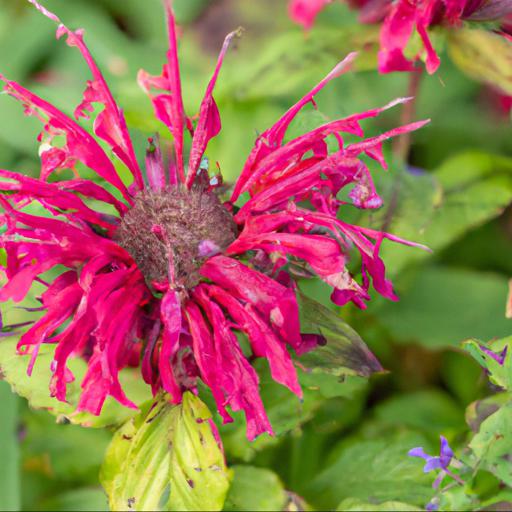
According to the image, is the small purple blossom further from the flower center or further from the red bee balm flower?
the flower center

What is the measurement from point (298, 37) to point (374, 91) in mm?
271

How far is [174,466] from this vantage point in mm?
692

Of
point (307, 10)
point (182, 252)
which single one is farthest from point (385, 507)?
point (307, 10)

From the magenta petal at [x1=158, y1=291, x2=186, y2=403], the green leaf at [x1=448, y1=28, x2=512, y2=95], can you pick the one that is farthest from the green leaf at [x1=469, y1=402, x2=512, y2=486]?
the green leaf at [x1=448, y1=28, x2=512, y2=95]

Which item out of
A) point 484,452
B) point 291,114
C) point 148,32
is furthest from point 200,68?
point 484,452

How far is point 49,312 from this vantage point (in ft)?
2.05

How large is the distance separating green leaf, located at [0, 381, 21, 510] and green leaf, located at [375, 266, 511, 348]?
555 mm

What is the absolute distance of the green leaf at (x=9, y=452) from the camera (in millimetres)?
899

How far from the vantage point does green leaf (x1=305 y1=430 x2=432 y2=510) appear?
0.83 meters

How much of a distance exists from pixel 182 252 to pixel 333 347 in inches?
7.0

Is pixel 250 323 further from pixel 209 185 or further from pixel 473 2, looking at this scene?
pixel 473 2

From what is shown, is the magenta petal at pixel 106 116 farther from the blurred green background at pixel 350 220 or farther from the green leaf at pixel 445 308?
the green leaf at pixel 445 308

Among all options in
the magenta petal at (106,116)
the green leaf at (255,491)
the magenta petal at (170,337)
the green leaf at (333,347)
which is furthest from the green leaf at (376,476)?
the magenta petal at (106,116)

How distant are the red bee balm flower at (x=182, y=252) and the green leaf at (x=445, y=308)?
0.40 metres
